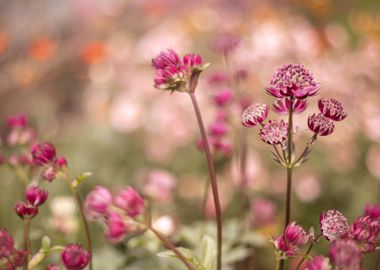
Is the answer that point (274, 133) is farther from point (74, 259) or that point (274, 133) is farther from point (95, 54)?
point (95, 54)

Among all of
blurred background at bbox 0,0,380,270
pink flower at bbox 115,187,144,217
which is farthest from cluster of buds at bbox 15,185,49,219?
blurred background at bbox 0,0,380,270

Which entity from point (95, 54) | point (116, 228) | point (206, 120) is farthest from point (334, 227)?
point (95, 54)

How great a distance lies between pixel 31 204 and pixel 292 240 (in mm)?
322

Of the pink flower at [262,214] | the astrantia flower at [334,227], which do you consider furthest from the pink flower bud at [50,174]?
the pink flower at [262,214]

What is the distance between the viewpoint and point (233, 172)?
1.58 metres

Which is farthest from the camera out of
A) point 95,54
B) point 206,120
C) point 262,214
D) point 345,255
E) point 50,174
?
point 95,54

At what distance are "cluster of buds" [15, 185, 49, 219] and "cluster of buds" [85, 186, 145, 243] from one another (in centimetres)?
6

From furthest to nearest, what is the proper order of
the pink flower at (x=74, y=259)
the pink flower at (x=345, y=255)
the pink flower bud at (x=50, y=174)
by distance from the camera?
the pink flower bud at (x=50, y=174) < the pink flower at (x=74, y=259) < the pink flower at (x=345, y=255)

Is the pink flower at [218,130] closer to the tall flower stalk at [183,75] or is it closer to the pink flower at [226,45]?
the pink flower at [226,45]

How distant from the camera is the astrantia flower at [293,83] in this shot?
56 cm

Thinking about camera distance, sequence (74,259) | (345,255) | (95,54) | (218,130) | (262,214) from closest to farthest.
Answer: (345,255), (74,259), (218,130), (262,214), (95,54)

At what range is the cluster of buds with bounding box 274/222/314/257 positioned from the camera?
1.91 ft

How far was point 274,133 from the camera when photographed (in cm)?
58

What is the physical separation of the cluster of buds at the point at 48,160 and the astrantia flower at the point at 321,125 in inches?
12.4
